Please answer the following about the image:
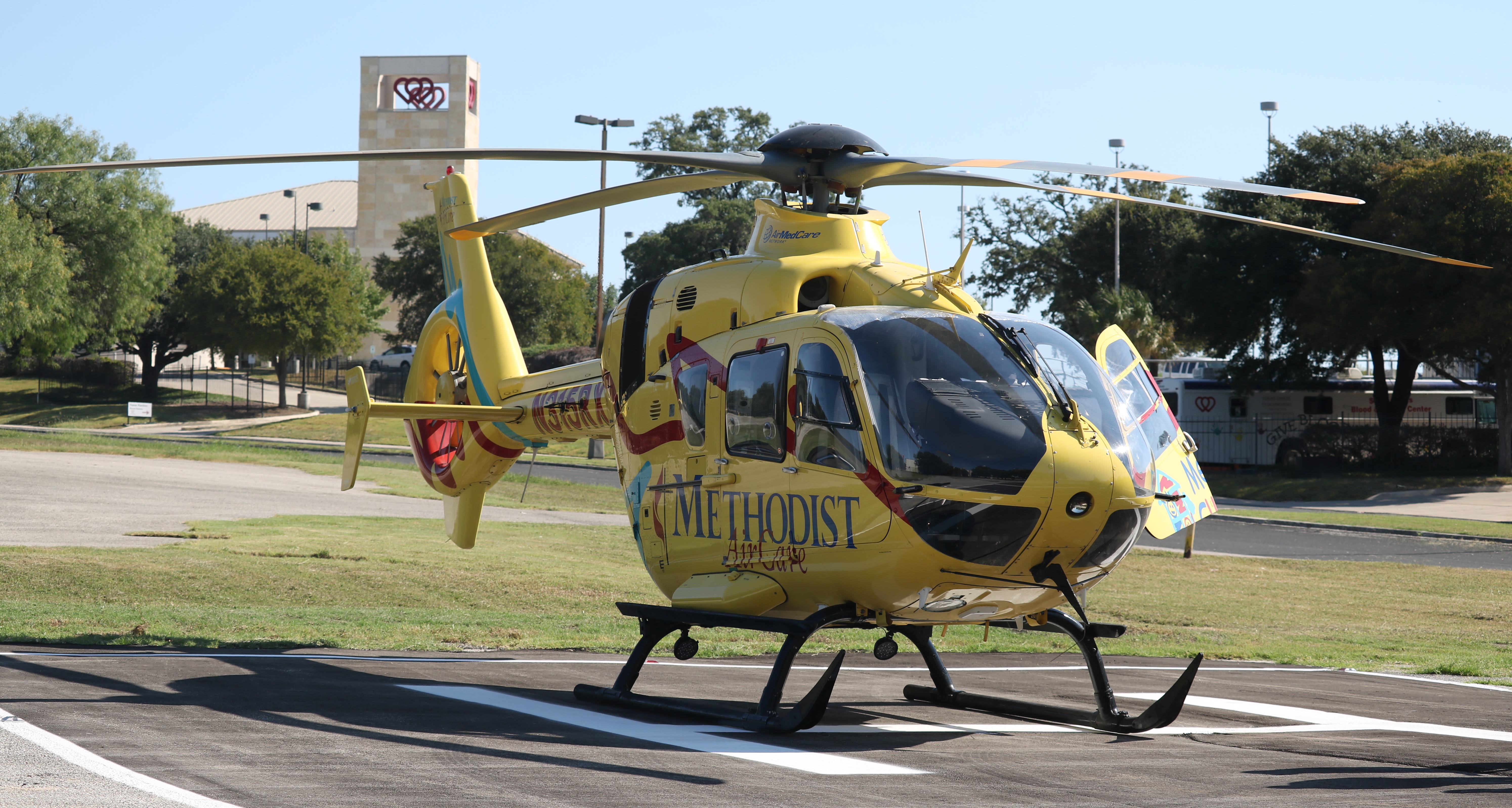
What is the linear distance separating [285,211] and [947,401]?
135 meters

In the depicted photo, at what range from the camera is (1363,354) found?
48000 millimetres

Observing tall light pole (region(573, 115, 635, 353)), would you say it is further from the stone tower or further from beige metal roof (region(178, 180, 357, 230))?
beige metal roof (region(178, 180, 357, 230))

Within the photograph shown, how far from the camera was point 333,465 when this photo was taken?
1486 inches

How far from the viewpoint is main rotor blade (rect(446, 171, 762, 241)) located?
9.96m

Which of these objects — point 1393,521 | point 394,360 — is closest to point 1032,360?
point 1393,521

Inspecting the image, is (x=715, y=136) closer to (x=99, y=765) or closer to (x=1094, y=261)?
(x=1094, y=261)

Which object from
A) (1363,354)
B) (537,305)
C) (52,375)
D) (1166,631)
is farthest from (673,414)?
(52,375)

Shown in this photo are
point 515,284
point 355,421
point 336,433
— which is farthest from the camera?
point 515,284

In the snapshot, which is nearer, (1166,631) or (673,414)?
(673,414)

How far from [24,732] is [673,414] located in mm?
4580

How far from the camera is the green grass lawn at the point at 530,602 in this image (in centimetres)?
1283

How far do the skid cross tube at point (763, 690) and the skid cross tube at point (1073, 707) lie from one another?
1102 mm

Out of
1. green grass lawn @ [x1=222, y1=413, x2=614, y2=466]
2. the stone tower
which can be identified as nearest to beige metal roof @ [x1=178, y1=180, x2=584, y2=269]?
the stone tower

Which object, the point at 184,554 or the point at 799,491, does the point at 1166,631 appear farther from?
the point at 184,554
